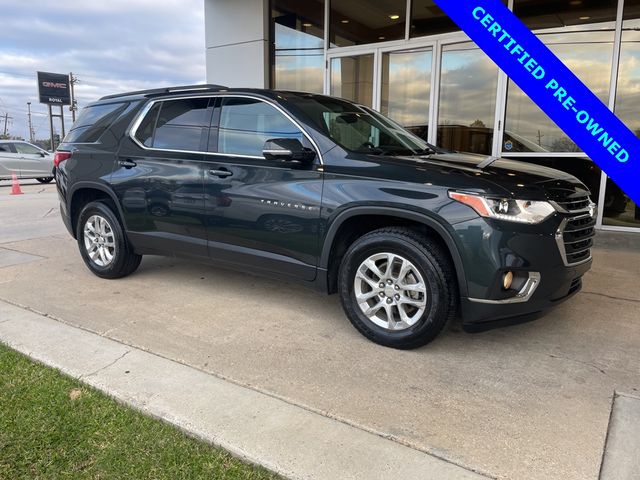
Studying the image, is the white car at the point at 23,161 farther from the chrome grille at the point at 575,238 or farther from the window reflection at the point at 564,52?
the chrome grille at the point at 575,238

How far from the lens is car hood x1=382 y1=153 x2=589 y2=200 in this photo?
10.7 feet

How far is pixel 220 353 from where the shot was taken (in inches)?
142

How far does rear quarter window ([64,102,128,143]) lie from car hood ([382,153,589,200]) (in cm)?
313

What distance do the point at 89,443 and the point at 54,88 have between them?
64779 mm

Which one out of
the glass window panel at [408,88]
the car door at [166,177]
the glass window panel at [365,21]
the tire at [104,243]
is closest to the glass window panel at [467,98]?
the glass window panel at [408,88]

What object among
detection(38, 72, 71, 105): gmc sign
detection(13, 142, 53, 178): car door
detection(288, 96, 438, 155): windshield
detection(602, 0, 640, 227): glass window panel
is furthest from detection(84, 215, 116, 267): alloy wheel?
detection(38, 72, 71, 105): gmc sign

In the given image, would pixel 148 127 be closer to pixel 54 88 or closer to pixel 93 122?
pixel 93 122

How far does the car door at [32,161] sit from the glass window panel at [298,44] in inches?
512

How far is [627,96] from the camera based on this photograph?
7266 mm

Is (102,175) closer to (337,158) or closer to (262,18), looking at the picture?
(337,158)

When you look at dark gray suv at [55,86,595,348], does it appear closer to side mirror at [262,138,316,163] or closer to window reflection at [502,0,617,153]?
side mirror at [262,138,316,163]

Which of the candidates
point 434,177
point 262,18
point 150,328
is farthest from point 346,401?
point 262,18

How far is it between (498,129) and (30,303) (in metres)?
6.71

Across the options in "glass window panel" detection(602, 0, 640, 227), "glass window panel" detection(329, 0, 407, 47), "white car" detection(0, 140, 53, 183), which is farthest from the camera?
"white car" detection(0, 140, 53, 183)
